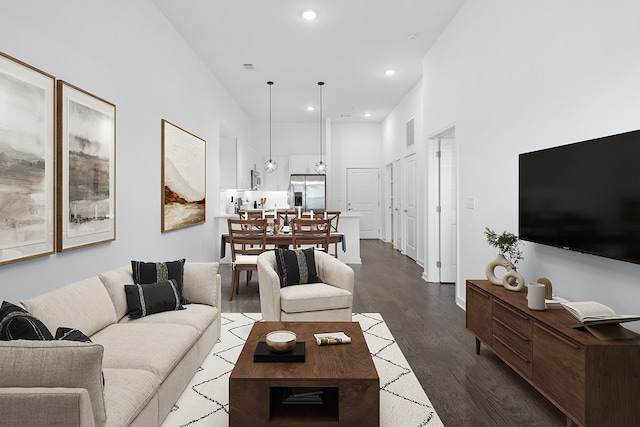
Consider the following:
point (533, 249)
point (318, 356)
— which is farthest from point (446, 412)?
point (533, 249)

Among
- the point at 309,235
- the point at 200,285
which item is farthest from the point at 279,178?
the point at 200,285

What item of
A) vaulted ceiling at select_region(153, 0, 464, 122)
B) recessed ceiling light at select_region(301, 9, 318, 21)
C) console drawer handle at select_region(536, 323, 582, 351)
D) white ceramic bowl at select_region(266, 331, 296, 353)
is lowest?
white ceramic bowl at select_region(266, 331, 296, 353)

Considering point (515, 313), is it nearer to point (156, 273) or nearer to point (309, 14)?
point (156, 273)

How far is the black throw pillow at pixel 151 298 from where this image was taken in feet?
9.24

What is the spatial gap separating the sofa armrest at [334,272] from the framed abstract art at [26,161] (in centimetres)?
223

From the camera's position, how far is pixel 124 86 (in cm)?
361

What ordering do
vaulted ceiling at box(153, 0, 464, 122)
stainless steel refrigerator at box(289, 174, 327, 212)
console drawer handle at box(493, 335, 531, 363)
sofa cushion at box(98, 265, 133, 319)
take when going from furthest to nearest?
1. stainless steel refrigerator at box(289, 174, 327, 212)
2. vaulted ceiling at box(153, 0, 464, 122)
3. sofa cushion at box(98, 265, 133, 319)
4. console drawer handle at box(493, 335, 531, 363)

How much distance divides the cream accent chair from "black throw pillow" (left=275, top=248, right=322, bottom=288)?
0.12 metres

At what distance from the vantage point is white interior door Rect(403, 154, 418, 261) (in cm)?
779

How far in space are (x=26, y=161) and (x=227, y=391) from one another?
1.86 m

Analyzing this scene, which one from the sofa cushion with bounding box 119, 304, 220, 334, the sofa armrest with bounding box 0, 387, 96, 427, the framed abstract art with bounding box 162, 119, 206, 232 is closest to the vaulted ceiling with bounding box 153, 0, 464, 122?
the framed abstract art with bounding box 162, 119, 206, 232

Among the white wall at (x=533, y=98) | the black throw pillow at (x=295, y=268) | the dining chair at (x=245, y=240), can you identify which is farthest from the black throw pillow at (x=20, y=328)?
the dining chair at (x=245, y=240)

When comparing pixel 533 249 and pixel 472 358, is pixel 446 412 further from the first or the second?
pixel 533 249

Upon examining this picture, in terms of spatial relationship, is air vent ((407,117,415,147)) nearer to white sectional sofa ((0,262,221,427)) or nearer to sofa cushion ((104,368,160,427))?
white sectional sofa ((0,262,221,427))
